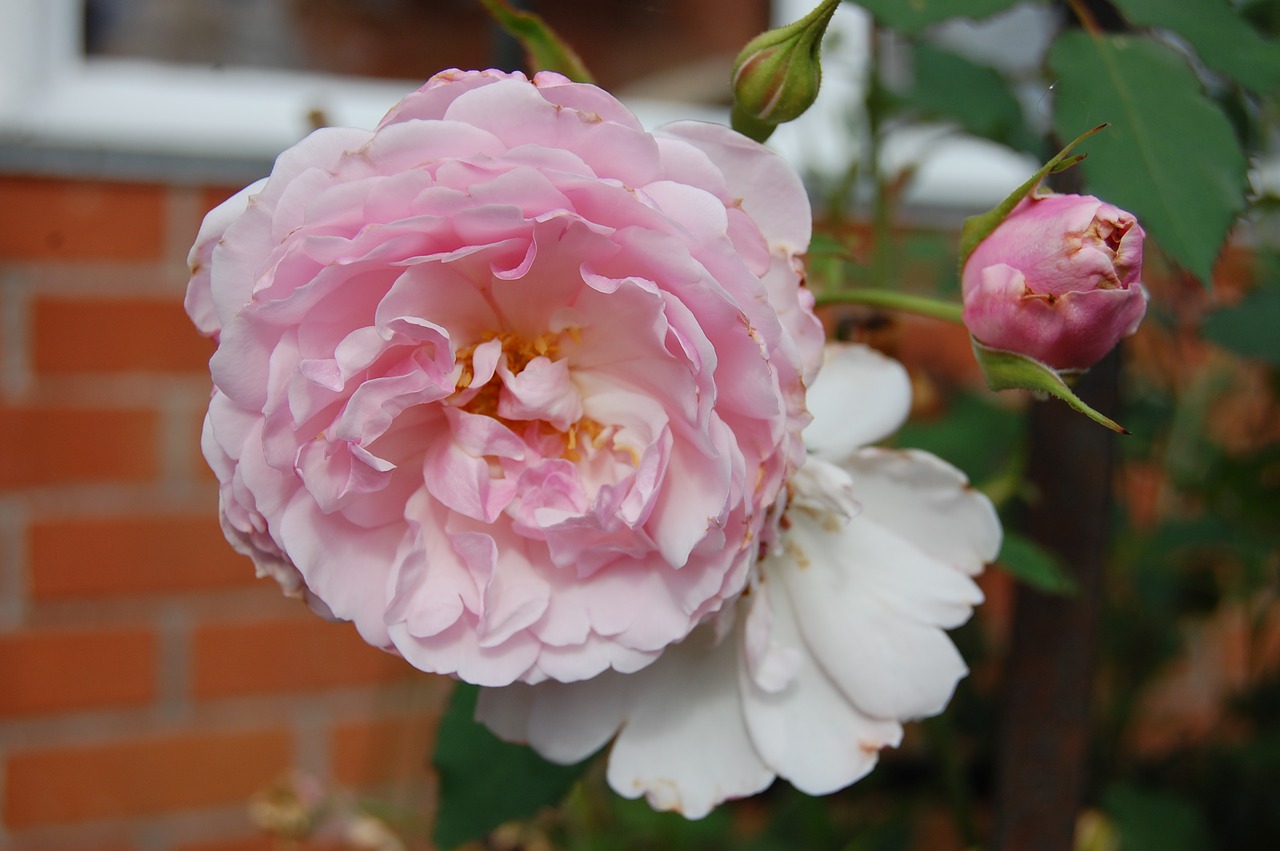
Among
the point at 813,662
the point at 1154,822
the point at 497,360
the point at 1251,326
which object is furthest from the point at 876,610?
the point at 1154,822

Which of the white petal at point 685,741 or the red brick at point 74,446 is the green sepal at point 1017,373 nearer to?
the white petal at point 685,741

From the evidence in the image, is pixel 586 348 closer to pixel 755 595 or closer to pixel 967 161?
pixel 755 595

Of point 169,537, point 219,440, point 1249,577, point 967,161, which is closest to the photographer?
point 219,440

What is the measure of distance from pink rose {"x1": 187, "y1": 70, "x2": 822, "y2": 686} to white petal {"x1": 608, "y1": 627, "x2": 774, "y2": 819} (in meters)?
0.05

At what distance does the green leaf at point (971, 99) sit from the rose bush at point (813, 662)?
276mm

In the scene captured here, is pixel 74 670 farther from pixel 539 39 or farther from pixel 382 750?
pixel 539 39

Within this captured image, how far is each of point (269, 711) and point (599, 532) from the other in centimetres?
70

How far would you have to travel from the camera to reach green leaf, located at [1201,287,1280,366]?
0.43m

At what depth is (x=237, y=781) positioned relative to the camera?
0.81 m

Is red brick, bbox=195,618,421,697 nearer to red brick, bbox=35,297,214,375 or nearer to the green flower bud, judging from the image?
red brick, bbox=35,297,214,375

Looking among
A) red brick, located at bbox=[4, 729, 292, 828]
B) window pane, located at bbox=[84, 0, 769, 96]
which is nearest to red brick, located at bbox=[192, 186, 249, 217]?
window pane, located at bbox=[84, 0, 769, 96]

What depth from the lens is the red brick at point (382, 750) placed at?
2.75 feet

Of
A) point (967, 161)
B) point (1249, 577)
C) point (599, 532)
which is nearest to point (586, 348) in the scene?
point (599, 532)

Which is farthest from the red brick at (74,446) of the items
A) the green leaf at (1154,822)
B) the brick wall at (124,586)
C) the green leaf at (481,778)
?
the green leaf at (1154,822)
